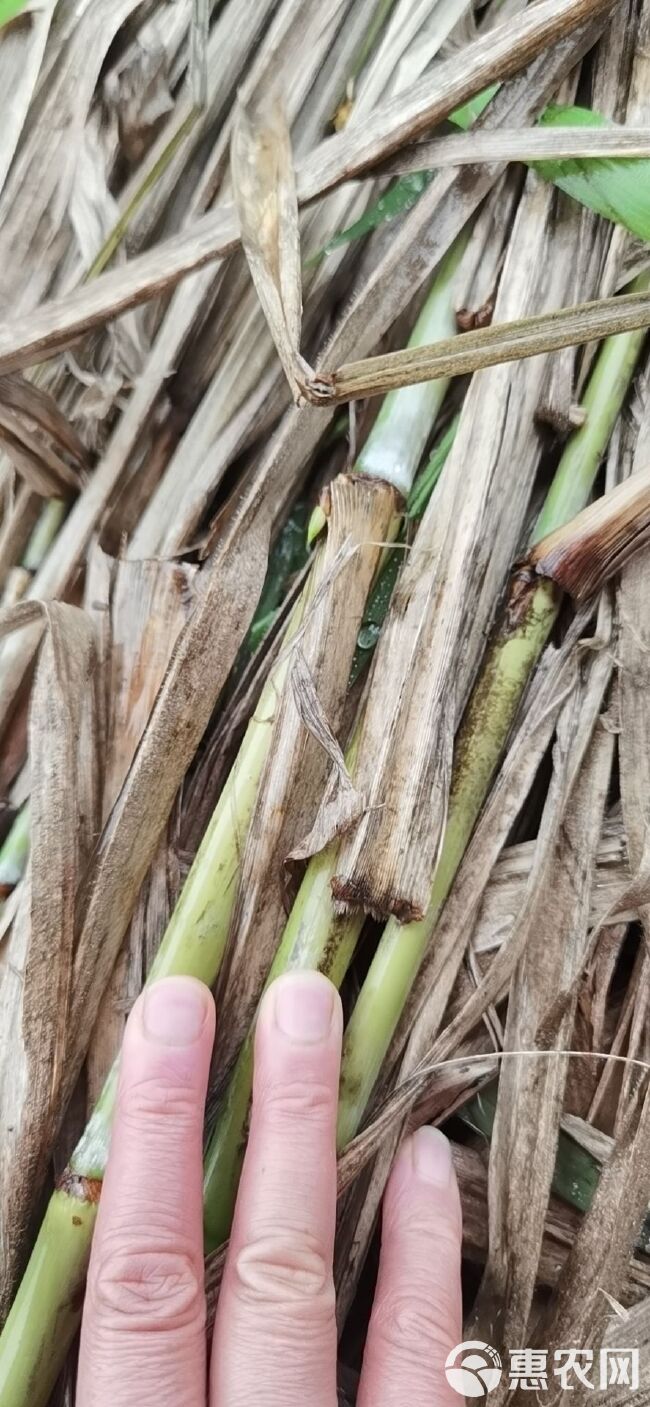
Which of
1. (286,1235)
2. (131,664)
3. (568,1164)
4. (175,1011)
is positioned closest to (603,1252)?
(568,1164)

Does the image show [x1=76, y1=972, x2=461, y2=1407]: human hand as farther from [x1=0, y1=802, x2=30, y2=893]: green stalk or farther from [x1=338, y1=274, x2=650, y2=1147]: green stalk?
[x1=0, y1=802, x2=30, y2=893]: green stalk

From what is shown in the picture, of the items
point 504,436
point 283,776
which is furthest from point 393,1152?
point 504,436

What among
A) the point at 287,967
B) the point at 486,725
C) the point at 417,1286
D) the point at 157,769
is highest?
the point at 486,725

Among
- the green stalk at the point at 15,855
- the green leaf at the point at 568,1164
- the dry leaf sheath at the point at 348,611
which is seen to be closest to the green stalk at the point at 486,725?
the dry leaf sheath at the point at 348,611

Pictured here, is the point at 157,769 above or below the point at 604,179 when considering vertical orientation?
below

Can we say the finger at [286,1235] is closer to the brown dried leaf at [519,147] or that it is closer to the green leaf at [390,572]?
the green leaf at [390,572]

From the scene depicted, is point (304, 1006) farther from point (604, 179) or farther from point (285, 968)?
point (604, 179)
